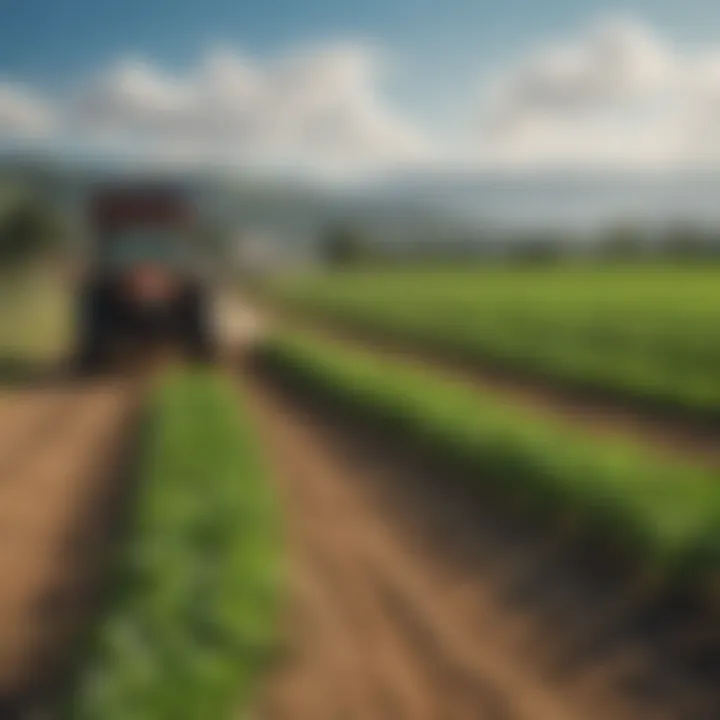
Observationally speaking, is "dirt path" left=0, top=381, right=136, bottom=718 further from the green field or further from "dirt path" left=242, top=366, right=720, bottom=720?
the green field

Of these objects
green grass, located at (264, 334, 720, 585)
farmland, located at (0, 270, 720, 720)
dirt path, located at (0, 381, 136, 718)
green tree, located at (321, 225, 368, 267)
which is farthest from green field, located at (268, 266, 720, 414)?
dirt path, located at (0, 381, 136, 718)

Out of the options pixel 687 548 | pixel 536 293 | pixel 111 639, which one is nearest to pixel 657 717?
pixel 687 548

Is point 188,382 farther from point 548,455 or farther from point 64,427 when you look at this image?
point 548,455

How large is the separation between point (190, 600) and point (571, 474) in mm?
3196

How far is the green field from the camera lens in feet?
48.9

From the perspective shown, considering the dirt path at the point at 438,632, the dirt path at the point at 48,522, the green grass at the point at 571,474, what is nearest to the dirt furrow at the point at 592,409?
the green grass at the point at 571,474

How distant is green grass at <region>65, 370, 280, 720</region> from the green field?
6.10m

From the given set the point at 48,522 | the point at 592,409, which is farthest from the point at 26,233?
the point at 48,522

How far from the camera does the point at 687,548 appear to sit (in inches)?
233

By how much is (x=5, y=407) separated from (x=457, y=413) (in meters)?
6.15

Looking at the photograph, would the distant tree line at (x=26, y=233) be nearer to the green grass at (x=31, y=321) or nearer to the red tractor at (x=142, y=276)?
the green grass at (x=31, y=321)

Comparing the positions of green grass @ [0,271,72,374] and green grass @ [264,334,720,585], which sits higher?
green grass @ [264,334,720,585]

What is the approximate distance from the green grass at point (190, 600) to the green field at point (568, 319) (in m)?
6.10

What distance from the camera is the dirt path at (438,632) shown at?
476 cm
